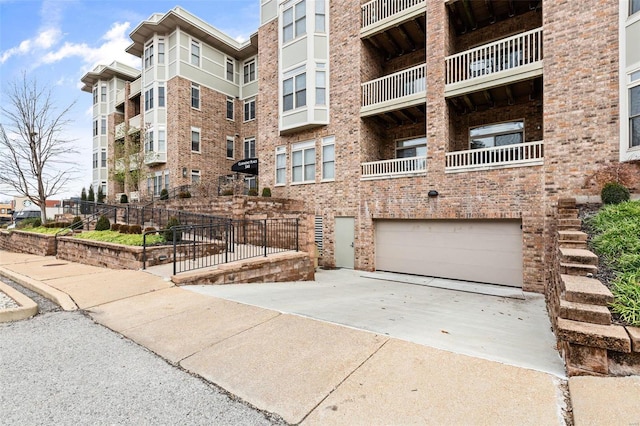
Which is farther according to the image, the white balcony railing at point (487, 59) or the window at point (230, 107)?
the window at point (230, 107)

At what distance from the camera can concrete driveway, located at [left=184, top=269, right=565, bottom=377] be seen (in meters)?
3.48

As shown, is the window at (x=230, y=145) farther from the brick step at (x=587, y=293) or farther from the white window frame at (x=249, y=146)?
the brick step at (x=587, y=293)

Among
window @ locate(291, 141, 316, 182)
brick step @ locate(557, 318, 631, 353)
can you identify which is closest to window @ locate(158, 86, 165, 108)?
window @ locate(291, 141, 316, 182)

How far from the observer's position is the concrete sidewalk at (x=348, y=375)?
2314 mm

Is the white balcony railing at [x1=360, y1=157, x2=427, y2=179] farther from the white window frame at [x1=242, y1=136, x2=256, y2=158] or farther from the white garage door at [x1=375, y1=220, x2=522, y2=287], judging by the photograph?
the white window frame at [x1=242, y1=136, x2=256, y2=158]

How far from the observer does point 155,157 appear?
20047 mm

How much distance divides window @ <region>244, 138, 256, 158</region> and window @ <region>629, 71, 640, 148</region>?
1933 cm

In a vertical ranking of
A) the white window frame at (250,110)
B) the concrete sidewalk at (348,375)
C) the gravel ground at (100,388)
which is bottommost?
the gravel ground at (100,388)

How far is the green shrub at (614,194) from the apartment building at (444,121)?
73cm

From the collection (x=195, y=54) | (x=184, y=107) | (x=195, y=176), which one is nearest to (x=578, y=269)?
(x=195, y=176)

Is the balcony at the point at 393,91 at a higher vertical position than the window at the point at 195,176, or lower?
higher

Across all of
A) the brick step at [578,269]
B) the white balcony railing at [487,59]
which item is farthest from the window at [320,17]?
the brick step at [578,269]

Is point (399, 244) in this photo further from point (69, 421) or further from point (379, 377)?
point (69, 421)

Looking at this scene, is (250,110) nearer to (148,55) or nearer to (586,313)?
(148,55)
